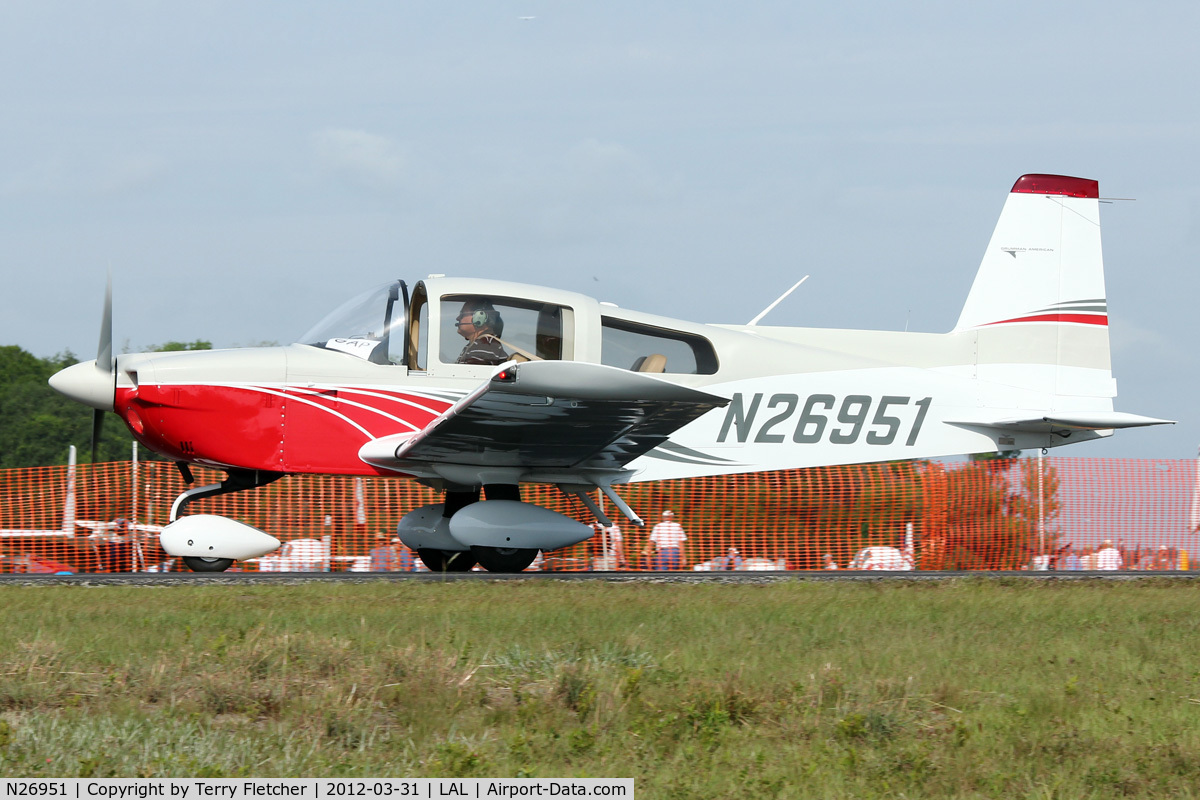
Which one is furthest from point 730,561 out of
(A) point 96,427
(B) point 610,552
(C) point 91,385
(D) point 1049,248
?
(C) point 91,385

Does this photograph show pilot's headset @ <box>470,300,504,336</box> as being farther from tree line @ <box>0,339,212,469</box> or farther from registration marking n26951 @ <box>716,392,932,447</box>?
tree line @ <box>0,339,212,469</box>

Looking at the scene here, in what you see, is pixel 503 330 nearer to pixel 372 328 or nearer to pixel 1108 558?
pixel 372 328

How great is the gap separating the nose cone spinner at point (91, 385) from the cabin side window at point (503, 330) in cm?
252

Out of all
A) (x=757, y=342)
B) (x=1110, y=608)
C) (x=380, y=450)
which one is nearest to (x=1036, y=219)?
(x=757, y=342)

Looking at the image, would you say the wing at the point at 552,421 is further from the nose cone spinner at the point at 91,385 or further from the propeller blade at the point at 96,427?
the propeller blade at the point at 96,427

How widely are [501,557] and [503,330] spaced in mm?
1765

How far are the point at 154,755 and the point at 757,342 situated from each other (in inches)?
279

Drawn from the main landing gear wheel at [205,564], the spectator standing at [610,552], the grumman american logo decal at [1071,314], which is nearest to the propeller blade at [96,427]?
the main landing gear wheel at [205,564]

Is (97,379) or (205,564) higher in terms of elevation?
(97,379)

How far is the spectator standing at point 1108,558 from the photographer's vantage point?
1267 cm

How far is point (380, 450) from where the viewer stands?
8.71m

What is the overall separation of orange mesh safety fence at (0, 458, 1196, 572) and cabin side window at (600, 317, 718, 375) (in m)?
3.52

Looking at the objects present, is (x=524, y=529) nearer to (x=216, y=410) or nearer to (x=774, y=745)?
(x=216, y=410)

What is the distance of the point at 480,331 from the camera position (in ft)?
28.8
